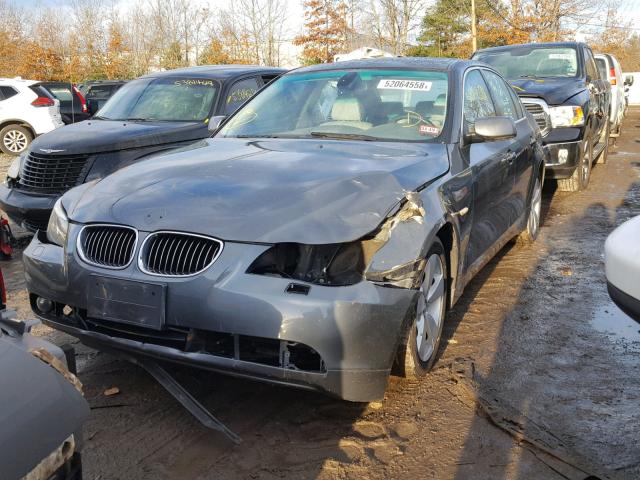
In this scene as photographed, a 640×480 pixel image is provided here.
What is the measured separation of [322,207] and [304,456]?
110 centimetres

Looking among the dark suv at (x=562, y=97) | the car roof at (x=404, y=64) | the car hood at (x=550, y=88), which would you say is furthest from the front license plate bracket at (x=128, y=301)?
the car hood at (x=550, y=88)

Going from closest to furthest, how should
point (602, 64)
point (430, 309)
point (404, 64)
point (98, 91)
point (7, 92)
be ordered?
point (430, 309), point (404, 64), point (602, 64), point (7, 92), point (98, 91)

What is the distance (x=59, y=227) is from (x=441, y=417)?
2157mm

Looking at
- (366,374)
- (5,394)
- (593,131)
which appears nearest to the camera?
(5,394)

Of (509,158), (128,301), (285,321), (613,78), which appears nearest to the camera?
(285,321)

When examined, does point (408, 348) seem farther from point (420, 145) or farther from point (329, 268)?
point (420, 145)

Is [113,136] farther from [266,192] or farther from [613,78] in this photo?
[613,78]

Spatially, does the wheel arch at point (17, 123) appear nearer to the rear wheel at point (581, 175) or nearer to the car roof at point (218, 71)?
the car roof at point (218, 71)

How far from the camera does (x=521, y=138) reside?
5.32 meters

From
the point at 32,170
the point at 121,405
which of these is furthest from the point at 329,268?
the point at 32,170

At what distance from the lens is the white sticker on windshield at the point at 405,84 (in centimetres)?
427

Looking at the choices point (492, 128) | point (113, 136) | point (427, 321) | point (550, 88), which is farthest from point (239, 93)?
point (427, 321)

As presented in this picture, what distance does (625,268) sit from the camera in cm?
241

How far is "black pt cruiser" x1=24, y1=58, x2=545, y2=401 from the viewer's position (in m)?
2.71
